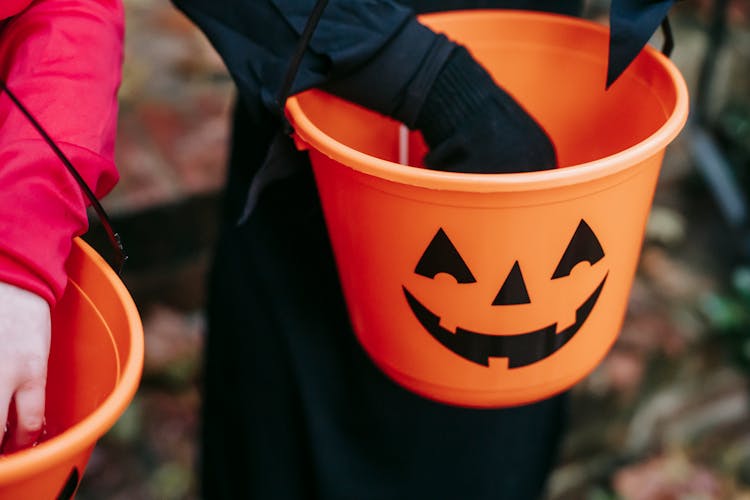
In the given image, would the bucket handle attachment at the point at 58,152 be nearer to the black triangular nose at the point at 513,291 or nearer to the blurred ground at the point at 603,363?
the black triangular nose at the point at 513,291

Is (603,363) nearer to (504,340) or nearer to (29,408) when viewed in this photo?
(504,340)

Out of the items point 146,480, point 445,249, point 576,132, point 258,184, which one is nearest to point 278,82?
point 258,184

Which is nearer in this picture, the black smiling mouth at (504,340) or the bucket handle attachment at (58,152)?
the bucket handle attachment at (58,152)

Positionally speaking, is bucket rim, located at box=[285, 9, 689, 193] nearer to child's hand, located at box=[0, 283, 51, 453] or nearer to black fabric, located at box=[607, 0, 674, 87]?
black fabric, located at box=[607, 0, 674, 87]

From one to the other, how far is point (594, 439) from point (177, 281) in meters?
0.91

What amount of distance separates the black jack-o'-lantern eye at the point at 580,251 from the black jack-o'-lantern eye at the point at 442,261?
0.25ft

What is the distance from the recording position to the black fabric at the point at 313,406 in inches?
40.8

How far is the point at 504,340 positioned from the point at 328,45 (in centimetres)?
31

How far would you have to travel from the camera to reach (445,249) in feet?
2.29

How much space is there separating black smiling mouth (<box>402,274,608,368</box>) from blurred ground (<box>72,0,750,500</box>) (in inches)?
33.2

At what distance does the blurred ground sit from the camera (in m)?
→ 1.60

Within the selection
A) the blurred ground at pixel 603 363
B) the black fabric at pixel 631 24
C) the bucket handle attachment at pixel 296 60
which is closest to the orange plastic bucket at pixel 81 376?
the bucket handle attachment at pixel 296 60

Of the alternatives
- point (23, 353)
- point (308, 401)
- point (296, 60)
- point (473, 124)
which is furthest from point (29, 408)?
point (308, 401)

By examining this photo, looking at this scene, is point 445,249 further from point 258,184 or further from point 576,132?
point 576,132
